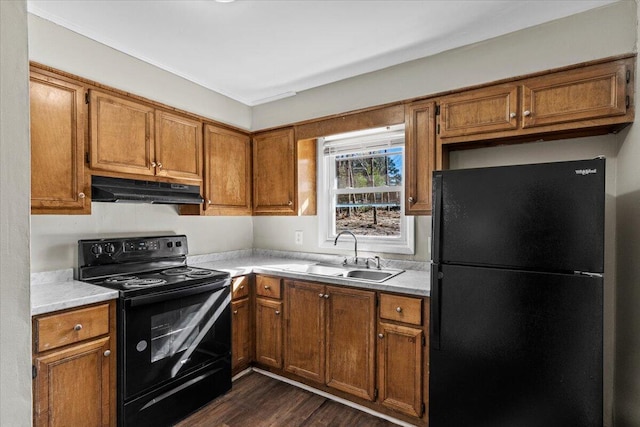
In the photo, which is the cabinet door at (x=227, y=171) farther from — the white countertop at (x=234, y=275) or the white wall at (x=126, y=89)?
the white countertop at (x=234, y=275)

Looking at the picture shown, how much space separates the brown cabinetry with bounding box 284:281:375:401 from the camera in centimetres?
221

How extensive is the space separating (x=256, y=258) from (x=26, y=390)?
2960 mm

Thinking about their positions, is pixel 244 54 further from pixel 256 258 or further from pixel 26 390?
pixel 26 390

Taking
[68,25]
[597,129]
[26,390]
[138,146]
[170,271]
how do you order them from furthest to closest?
[170,271] → [138,146] → [68,25] → [597,129] → [26,390]

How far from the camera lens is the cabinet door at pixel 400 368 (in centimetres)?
202

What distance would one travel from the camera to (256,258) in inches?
133

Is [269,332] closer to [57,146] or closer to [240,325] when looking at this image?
[240,325]

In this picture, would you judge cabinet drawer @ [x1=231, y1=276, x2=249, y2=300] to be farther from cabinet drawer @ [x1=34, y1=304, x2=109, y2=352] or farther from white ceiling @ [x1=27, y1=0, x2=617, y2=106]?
white ceiling @ [x1=27, y1=0, x2=617, y2=106]

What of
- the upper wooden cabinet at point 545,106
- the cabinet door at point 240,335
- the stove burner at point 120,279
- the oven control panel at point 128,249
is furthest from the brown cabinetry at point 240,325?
the upper wooden cabinet at point 545,106

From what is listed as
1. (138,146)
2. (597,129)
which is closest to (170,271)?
(138,146)

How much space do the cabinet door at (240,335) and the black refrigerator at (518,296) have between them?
5.06 feet

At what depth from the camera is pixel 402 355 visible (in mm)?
2076

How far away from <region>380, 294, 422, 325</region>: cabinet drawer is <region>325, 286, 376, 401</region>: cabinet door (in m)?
0.08

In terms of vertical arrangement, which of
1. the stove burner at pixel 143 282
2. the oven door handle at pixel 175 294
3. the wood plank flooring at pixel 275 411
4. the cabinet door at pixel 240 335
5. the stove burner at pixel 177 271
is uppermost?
the stove burner at pixel 143 282
